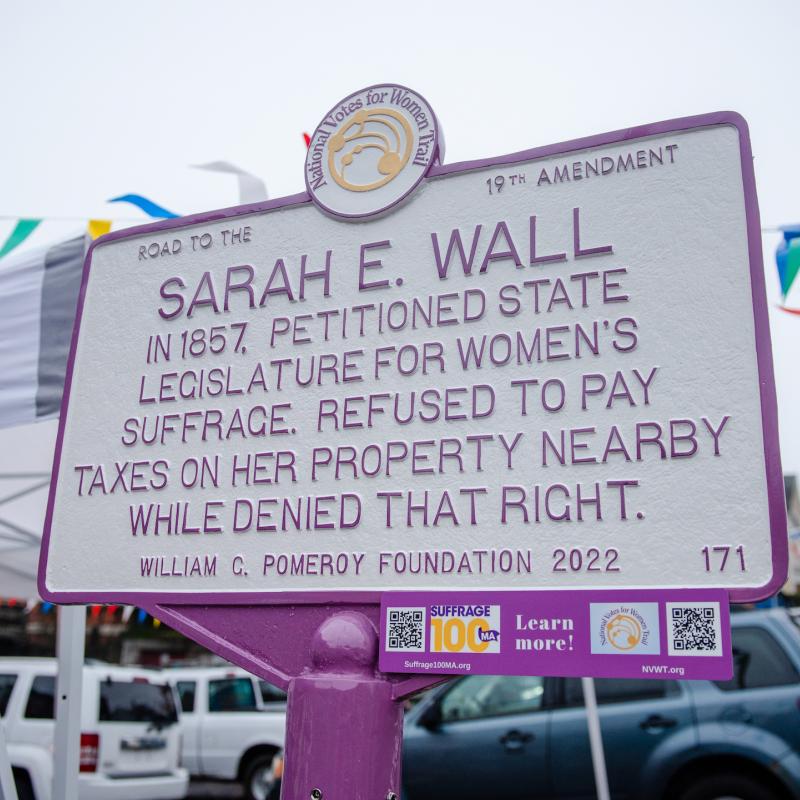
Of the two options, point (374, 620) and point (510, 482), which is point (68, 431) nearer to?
point (374, 620)

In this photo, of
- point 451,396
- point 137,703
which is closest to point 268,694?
point 137,703

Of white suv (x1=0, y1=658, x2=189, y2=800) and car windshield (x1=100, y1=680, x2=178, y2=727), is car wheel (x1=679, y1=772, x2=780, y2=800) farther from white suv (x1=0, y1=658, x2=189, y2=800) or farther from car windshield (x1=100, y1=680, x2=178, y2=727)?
car windshield (x1=100, y1=680, x2=178, y2=727)

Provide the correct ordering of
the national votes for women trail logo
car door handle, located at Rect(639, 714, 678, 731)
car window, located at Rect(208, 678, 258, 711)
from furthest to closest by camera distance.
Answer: car window, located at Rect(208, 678, 258, 711) → car door handle, located at Rect(639, 714, 678, 731) → the national votes for women trail logo

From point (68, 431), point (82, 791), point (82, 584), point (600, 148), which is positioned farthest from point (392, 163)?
point (82, 791)

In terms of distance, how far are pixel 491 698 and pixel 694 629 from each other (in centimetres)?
457

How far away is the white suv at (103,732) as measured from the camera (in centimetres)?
726

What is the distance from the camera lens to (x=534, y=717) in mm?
6254

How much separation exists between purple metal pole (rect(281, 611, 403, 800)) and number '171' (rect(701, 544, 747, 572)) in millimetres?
934

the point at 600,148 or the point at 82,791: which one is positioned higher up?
the point at 600,148

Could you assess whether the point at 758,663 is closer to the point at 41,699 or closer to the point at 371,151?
the point at 371,151

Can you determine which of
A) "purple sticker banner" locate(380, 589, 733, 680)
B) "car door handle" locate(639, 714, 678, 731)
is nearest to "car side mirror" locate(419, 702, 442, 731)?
"car door handle" locate(639, 714, 678, 731)

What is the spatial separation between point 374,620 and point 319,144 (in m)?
1.66

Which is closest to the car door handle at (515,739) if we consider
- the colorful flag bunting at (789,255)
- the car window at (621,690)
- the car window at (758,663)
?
the car window at (621,690)

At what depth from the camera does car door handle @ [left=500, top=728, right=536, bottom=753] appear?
20.2ft
